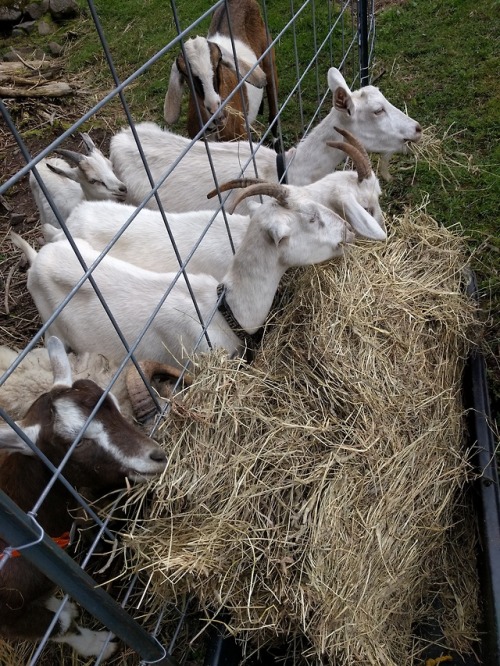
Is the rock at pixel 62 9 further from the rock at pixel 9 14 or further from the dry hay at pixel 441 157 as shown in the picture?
the dry hay at pixel 441 157

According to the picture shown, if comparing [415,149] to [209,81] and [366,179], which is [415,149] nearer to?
[366,179]

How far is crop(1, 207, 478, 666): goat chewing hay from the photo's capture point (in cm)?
184

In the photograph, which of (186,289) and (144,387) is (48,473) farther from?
(186,289)

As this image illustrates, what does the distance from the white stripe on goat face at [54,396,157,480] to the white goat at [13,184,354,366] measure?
621 mm

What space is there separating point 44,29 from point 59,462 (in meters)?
9.28

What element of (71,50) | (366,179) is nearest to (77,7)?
(71,50)

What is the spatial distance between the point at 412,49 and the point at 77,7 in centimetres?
637

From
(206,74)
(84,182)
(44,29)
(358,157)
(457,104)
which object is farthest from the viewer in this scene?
(44,29)

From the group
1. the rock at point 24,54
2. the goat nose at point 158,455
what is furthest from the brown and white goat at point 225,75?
the rock at point 24,54

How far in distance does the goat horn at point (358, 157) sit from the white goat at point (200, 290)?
47cm

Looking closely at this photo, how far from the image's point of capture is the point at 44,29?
8.88m

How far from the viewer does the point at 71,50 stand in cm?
805

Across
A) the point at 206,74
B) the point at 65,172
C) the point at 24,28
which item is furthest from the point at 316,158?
the point at 24,28

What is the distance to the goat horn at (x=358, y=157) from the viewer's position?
300 cm
